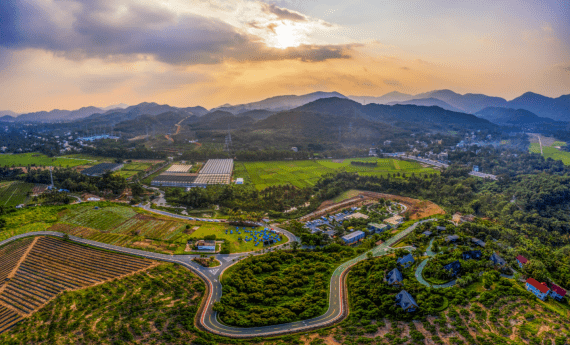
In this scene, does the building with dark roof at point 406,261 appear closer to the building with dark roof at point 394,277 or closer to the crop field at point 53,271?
the building with dark roof at point 394,277

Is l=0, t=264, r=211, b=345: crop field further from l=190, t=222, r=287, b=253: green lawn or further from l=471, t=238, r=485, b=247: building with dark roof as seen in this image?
l=471, t=238, r=485, b=247: building with dark roof

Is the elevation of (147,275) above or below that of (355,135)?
below

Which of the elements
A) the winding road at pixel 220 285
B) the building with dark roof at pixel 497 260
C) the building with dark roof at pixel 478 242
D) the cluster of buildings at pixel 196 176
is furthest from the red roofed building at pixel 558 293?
the cluster of buildings at pixel 196 176

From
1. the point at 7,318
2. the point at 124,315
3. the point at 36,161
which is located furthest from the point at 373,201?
the point at 36,161

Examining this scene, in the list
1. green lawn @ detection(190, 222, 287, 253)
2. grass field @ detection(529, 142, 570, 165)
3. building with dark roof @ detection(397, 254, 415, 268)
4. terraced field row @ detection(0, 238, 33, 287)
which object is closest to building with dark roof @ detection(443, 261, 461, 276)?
building with dark roof @ detection(397, 254, 415, 268)

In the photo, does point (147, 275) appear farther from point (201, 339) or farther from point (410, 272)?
point (410, 272)

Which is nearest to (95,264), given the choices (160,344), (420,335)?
(160,344)
